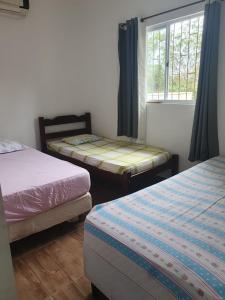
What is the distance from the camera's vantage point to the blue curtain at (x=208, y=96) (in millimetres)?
2396

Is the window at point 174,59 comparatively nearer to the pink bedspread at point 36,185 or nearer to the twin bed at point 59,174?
the twin bed at point 59,174

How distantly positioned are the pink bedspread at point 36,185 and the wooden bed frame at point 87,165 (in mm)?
422

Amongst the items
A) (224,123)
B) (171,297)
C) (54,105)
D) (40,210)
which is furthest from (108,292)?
(54,105)

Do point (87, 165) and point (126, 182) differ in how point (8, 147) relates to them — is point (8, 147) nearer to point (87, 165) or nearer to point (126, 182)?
point (87, 165)

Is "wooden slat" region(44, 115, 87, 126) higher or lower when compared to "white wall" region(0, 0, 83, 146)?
lower

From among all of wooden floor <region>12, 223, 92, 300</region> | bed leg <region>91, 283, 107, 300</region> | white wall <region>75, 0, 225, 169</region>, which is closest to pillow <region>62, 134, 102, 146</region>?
white wall <region>75, 0, 225, 169</region>

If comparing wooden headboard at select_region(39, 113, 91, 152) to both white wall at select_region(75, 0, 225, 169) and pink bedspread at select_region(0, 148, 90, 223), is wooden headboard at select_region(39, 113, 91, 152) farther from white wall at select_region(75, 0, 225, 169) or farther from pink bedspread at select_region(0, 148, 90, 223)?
pink bedspread at select_region(0, 148, 90, 223)

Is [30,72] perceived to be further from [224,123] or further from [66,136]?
[224,123]

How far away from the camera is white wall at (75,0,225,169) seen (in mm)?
2908

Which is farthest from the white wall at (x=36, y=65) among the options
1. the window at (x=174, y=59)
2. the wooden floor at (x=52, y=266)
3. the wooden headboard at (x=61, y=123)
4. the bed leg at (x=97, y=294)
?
the bed leg at (x=97, y=294)

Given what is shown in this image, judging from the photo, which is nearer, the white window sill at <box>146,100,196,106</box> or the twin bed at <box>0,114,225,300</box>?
the twin bed at <box>0,114,225,300</box>

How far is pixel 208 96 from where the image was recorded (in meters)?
2.54

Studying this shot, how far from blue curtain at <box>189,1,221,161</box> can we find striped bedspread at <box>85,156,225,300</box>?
788 millimetres

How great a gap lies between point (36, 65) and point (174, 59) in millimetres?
1992
